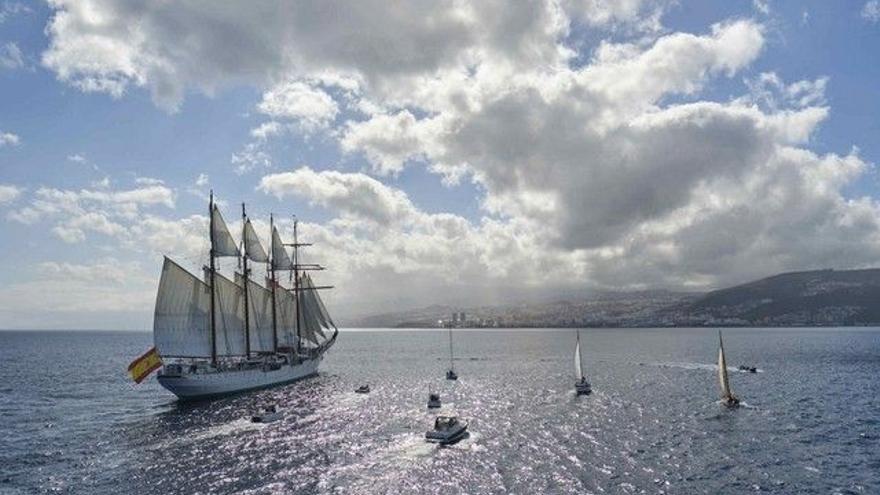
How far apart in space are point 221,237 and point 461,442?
7251 cm

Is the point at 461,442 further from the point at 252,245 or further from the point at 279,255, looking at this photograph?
the point at 279,255

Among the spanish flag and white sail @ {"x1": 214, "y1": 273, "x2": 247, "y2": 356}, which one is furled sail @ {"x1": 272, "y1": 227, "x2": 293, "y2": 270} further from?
the spanish flag

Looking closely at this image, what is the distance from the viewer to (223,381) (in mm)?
109250

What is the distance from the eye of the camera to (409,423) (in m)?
80.2

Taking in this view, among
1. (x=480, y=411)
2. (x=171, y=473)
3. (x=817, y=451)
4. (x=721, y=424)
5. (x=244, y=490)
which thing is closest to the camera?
(x=244, y=490)

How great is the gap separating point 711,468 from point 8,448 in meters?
70.6

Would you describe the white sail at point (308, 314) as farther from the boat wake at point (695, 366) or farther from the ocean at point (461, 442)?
the boat wake at point (695, 366)

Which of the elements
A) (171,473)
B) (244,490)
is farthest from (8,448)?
(244,490)

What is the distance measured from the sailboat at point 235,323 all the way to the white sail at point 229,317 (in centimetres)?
18

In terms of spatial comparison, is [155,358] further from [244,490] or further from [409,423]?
[244,490]

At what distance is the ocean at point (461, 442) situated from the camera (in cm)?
5316

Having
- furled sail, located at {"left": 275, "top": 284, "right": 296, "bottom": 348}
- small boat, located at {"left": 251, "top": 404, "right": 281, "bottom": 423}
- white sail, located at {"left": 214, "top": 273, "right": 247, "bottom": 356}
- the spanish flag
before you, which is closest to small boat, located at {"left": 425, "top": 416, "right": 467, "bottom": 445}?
small boat, located at {"left": 251, "top": 404, "right": 281, "bottom": 423}

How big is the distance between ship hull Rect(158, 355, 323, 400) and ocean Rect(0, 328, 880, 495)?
3.18 m

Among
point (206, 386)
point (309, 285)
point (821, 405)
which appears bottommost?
point (821, 405)
